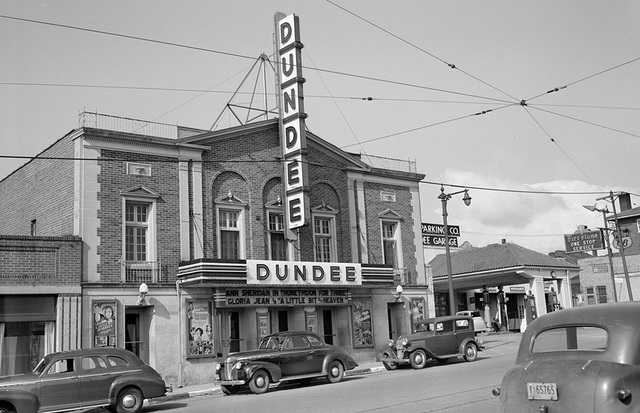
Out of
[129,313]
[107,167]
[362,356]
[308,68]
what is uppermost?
[308,68]

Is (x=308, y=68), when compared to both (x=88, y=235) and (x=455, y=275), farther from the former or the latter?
(x=455, y=275)

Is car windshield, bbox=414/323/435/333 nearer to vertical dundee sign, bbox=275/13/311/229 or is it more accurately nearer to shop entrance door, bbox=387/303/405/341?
shop entrance door, bbox=387/303/405/341

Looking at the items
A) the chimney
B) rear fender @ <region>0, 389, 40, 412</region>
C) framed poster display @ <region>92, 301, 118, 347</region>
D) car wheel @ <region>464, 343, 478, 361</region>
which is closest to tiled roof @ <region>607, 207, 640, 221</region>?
the chimney

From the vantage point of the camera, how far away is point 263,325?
24.6 metres

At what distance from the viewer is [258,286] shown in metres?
23.7

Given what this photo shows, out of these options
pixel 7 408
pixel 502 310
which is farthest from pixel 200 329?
pixel 502 310

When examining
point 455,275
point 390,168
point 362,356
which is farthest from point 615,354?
point 455,275

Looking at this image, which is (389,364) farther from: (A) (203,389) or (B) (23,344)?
(B) (23,344)

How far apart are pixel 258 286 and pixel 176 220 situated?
11.7 ft

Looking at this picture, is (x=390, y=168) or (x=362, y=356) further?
(x=390, y=168)

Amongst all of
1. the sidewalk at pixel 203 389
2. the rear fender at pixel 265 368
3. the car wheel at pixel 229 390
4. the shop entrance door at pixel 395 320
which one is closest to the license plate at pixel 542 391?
the rear fender at pixel 265 368

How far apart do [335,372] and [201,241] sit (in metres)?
6.77

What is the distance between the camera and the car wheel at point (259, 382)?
18594 millimetres

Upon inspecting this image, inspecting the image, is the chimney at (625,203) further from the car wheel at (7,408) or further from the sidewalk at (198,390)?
the car wheel at (7,408)
